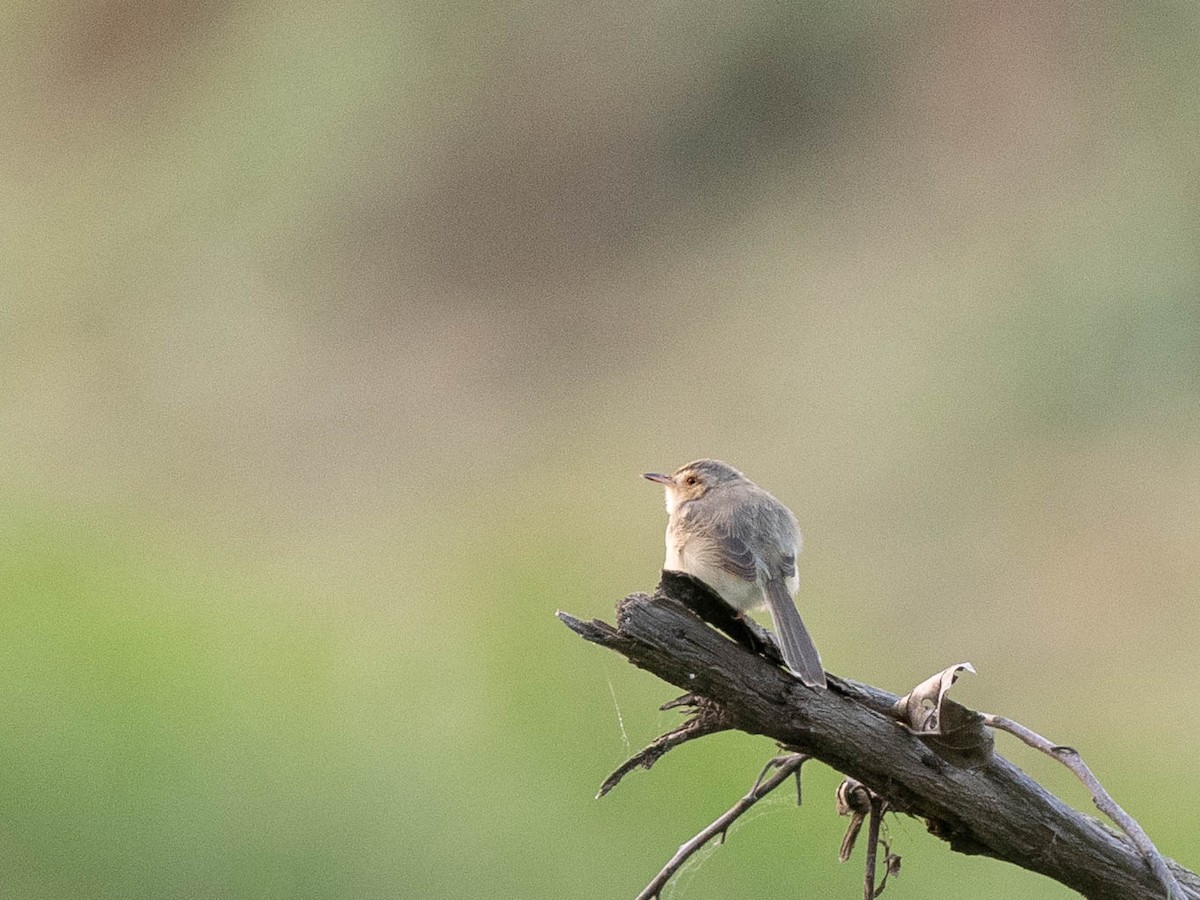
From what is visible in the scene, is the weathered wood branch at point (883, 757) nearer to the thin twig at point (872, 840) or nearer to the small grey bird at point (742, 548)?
the thin twig at point (872, 840)

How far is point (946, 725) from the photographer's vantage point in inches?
64.6

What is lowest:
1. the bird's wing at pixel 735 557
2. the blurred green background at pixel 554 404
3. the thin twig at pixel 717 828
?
the thin twig at pixel 717 828

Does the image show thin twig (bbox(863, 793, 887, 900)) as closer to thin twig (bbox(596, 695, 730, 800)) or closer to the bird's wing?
thin twig (bbox(596, 695, 730, 800))

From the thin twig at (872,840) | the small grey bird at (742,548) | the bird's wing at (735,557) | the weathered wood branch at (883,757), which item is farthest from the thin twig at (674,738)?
the bird's wing at (735,557)

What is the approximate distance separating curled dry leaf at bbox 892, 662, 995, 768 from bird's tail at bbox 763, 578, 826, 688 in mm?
111

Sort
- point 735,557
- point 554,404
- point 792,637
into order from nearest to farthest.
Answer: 1. point 792,637
2. point 735,557
3. point 554,404

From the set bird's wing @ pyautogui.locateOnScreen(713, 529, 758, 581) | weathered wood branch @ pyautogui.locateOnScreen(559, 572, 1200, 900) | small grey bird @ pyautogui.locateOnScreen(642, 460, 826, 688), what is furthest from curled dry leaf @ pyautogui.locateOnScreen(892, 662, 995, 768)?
bird's wing @ pyautogui.locateOnScreen(713, 529, 758, 581)

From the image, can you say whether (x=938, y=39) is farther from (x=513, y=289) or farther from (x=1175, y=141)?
(x=513, y=289)

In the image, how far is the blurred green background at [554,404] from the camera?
17.2 feet

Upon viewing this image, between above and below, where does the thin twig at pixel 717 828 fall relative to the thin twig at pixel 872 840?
above

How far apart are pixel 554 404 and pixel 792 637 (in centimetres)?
645

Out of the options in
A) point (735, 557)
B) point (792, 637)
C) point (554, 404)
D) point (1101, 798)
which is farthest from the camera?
point (554, 404)

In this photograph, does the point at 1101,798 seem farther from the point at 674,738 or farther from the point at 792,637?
the point at 792,637

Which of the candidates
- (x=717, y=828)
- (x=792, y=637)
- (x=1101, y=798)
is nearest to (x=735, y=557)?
(x=792, y=637)
